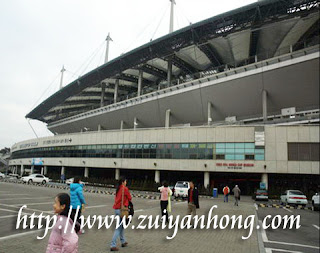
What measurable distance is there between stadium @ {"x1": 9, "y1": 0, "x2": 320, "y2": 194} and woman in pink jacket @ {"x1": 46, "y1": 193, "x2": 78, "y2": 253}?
81.4ft

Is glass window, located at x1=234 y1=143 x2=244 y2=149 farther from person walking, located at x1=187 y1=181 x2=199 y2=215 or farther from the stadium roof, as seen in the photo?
person walking, located at x1=187 y1=181 x2=199 y2=215

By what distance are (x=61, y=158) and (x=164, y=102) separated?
24.3 m

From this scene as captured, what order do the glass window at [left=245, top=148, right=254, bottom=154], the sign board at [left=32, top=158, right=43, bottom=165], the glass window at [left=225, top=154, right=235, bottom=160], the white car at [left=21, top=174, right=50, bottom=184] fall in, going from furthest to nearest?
the sign board at [left=32, top=158, right=43, bottom=165], the white car at [left=21, top=174, right=50, bottom=184], the glass window at [left=225, top=154, right=235, bottom=160], the glass window at [left=245, top=148, right=254, bottom=154]

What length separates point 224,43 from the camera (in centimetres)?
4388

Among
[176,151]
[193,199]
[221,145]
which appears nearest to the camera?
[193,199]

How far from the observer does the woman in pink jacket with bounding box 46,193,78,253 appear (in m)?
3.17

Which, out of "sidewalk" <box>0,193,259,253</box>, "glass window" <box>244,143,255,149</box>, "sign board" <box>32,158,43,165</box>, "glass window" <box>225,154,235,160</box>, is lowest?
"sidewalk" <box>0,193,259,253</box>

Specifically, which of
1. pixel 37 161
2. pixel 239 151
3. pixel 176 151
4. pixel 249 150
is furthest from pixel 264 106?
pixel 37 161

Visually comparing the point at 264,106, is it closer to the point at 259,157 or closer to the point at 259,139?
the point at 259,139

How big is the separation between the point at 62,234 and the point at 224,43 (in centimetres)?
4482

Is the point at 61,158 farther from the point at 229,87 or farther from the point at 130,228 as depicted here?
the point at 130,228

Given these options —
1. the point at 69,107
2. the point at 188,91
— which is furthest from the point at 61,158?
the point at 69,107

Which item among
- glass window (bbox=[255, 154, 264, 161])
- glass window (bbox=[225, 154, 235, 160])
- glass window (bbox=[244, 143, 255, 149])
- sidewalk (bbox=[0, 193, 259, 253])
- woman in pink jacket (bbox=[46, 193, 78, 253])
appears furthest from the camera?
glass window (bbox=[225, 154, 235, 160])

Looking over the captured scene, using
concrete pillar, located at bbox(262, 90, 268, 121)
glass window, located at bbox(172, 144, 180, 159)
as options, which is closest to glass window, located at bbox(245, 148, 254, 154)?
concrete pillar, located at bbox(262, 90, 268, 121)
